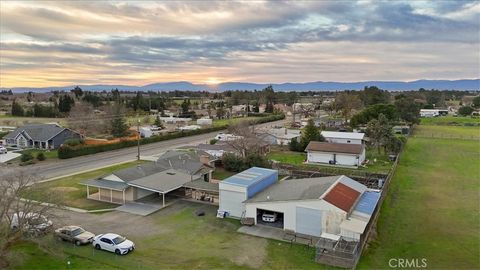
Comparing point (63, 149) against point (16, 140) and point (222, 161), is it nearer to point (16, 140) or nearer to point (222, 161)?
point (16, 140)

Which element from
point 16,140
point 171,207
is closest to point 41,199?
point 171,207

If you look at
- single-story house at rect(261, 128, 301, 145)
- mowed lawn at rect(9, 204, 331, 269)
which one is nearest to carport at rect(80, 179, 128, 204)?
mowed lawn at rect(9, 204, 331, 269)

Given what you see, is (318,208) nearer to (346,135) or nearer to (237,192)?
(237,192)

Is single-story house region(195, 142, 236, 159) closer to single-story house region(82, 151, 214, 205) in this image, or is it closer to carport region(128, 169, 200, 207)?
single-story house region(82, 151, 214, 205)

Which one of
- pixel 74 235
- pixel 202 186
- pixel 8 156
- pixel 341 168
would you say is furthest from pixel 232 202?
pixel 8 156

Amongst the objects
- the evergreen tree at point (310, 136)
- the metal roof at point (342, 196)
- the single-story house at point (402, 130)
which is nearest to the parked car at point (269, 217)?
the metal roof at point (342, 196)

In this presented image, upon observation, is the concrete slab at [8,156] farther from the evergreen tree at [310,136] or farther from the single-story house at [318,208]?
the evergreen tree at [310,136]
